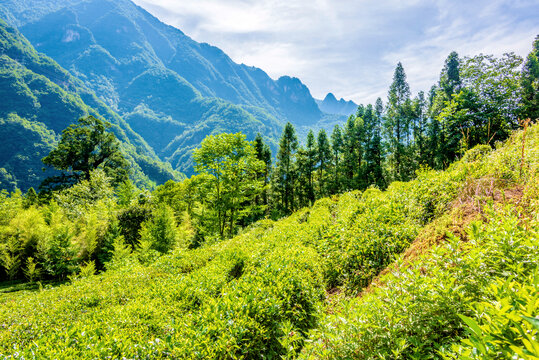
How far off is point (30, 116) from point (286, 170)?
14118 centimetres

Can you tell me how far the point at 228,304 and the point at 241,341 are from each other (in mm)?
474

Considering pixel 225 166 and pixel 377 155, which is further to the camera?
pixel 377 155

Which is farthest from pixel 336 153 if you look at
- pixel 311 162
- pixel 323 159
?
pixel 311 162

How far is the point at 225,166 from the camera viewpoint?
1507 centimetres

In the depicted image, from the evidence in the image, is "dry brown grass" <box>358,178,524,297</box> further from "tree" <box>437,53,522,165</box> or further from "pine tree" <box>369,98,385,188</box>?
"pine tree" <box>369,98,385,188</box>

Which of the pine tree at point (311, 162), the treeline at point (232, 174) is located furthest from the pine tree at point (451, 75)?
the pine tree at point (311, 162)

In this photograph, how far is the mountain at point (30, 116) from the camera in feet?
271

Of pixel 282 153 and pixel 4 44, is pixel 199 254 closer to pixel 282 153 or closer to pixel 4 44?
pixel 282 153

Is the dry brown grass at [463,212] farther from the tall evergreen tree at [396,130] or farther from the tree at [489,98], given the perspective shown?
the tall evergreen tree at [396,130]

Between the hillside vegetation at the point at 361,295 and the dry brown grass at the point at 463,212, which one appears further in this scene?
the dry brown grass at the point at 463,212

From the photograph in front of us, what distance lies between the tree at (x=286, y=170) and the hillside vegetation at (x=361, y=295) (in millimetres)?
26817

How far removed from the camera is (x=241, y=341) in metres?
2.73

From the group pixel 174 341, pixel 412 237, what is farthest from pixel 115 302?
pixel 412 237

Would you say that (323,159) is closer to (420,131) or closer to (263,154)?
(263,154)
